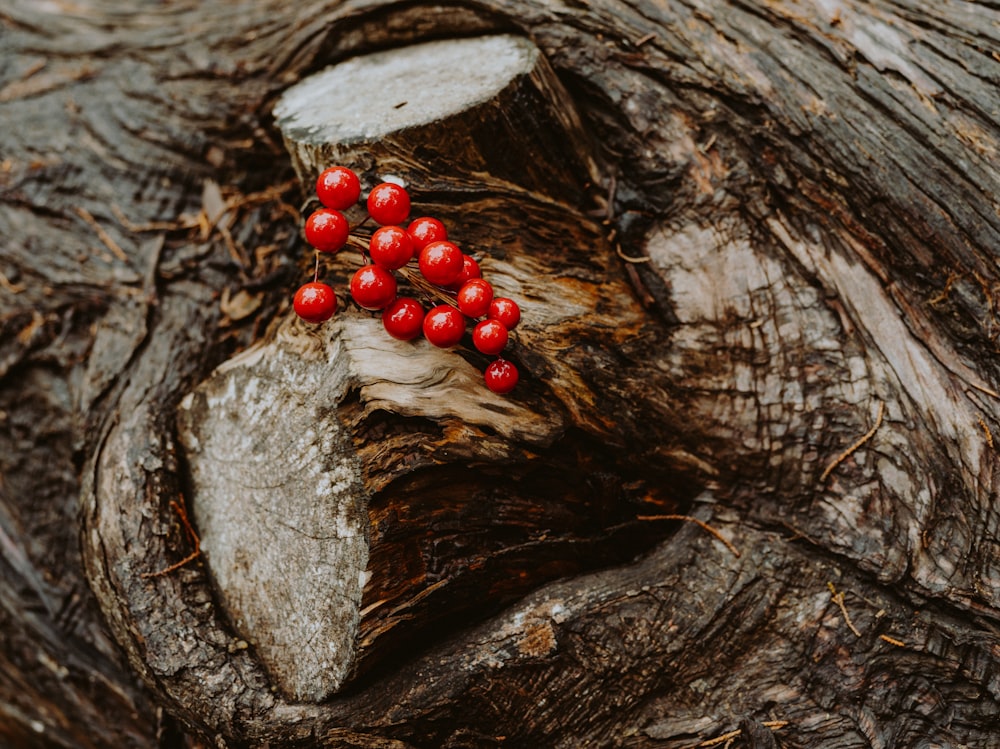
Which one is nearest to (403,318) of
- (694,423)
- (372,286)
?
(372,286)

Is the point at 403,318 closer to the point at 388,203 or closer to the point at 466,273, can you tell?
the point at 466,273

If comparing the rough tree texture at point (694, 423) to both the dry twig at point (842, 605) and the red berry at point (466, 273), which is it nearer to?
the dry twig at point (842, 605)

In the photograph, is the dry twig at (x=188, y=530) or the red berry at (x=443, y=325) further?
the dry twig at (x=188, y=530)

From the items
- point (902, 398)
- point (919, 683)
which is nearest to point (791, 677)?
point (919, 683)

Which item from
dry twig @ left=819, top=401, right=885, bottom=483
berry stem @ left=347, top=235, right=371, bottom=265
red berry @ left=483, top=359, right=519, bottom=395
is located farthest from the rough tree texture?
berry stem @ left=347, top=235, right=371, bottom=265

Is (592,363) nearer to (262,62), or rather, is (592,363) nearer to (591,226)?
(591,226)

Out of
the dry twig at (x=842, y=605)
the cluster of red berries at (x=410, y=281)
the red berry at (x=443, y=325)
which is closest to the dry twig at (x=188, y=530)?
the cluster of red berries at (x=410, y=281)
